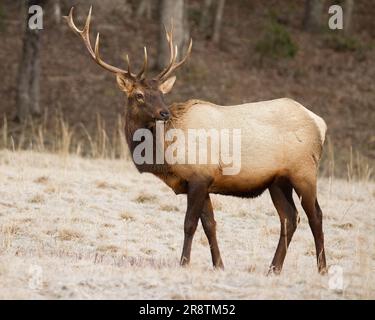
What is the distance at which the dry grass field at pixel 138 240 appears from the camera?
7637 millimetres

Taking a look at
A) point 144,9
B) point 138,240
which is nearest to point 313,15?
point 144,9

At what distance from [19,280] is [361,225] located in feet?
19.0

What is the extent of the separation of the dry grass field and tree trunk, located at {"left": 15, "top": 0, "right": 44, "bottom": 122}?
4.75 meters

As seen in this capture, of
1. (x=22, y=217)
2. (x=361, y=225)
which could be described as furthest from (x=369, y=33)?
(x=22, y=217)

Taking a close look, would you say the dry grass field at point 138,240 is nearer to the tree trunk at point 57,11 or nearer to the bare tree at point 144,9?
the tree trunk at point 57,11

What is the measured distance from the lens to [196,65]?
2483cm

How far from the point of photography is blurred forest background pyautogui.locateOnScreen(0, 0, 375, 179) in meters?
21.0

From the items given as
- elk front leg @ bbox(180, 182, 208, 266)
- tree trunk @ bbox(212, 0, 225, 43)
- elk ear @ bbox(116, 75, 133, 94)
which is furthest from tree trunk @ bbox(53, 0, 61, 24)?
elk front leg @ bbox(180, 182, 208, 266)

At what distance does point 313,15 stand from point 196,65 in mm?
5740

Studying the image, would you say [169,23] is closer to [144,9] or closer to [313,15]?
[144,9]

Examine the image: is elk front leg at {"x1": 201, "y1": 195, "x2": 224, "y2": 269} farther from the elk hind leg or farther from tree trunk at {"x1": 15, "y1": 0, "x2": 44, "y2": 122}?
tree trunk at {"x1": 15, "y1": 0, "x2": 44, "y2": 122}

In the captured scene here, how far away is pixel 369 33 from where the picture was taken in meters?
29.8

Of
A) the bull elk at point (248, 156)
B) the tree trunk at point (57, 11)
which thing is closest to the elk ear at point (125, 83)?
the bull elk at point (248, 156)

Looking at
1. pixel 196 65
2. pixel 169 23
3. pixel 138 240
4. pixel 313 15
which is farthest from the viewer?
pixel 313 15
